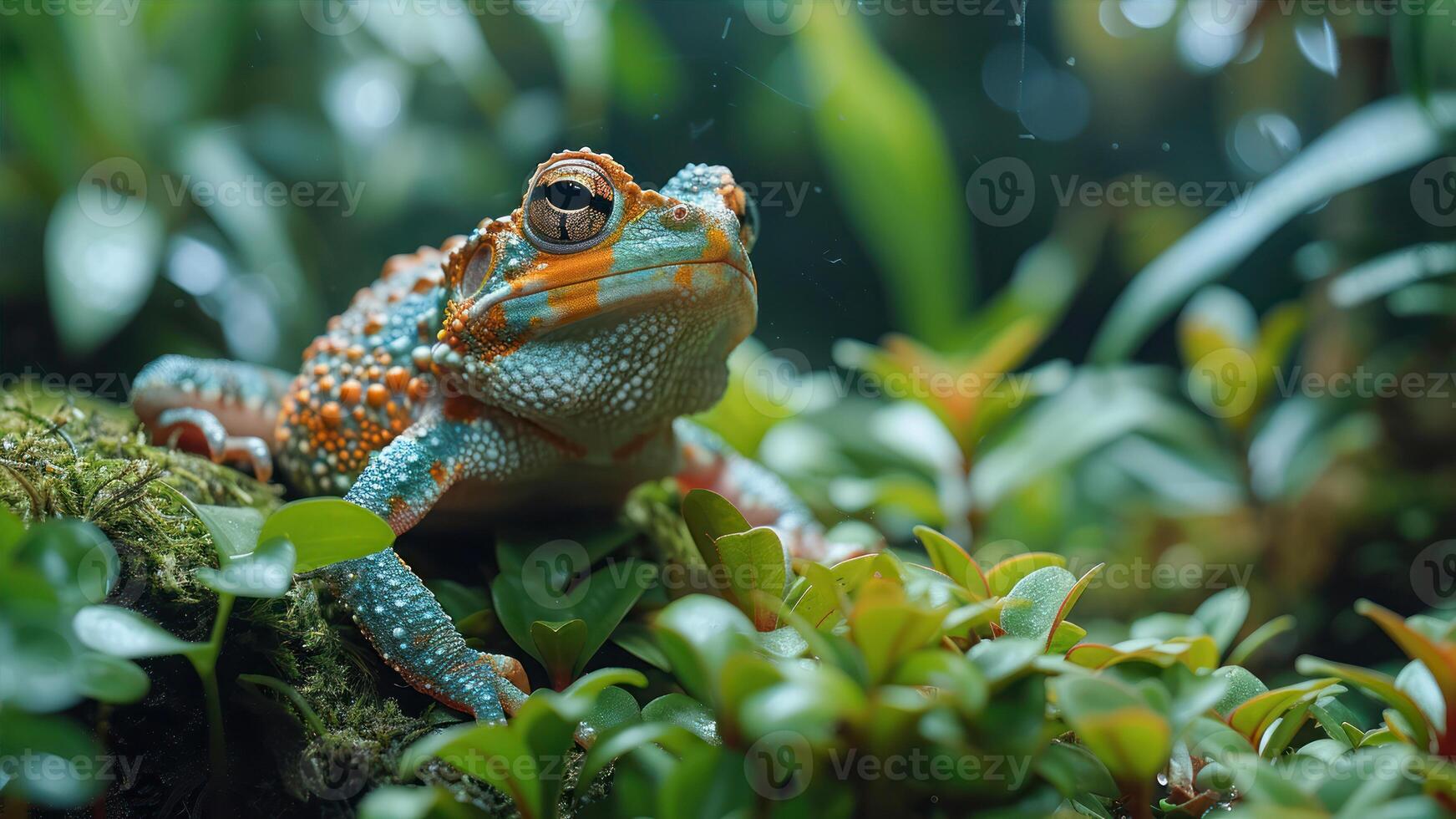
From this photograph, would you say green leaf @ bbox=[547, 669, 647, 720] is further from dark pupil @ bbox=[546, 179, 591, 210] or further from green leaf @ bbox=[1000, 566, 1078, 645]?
dark pupil @ bbox=[546, 179, 591, 210]

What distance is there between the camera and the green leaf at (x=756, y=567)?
1.13 m

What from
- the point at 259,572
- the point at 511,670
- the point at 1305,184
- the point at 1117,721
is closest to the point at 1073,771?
the point at 1117,721

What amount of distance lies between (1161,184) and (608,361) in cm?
327

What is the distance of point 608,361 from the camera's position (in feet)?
4.65

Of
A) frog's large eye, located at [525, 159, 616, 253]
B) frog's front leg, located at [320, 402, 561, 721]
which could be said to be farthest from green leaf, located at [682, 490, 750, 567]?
frog's large eye, located at [525, 159, 616, 253]

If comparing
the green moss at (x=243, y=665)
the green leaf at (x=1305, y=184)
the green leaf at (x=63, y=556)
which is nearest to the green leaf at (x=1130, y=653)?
the green moss at (x=243, y=665)

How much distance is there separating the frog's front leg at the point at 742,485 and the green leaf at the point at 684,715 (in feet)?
2.59

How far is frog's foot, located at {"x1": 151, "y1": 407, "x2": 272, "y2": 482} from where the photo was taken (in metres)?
1.75

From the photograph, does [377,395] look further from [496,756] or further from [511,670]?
[496,756]

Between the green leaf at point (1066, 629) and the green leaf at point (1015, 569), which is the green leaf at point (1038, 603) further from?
the green leaf at point (1015, 569)

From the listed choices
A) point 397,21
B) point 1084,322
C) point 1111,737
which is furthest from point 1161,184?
point 1111,737

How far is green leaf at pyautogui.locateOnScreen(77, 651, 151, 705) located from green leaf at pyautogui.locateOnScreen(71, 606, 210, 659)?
17mm

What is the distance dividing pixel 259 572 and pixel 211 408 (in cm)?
114

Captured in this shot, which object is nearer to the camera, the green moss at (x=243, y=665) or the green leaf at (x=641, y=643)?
the green moss at (x=243, y=665)
